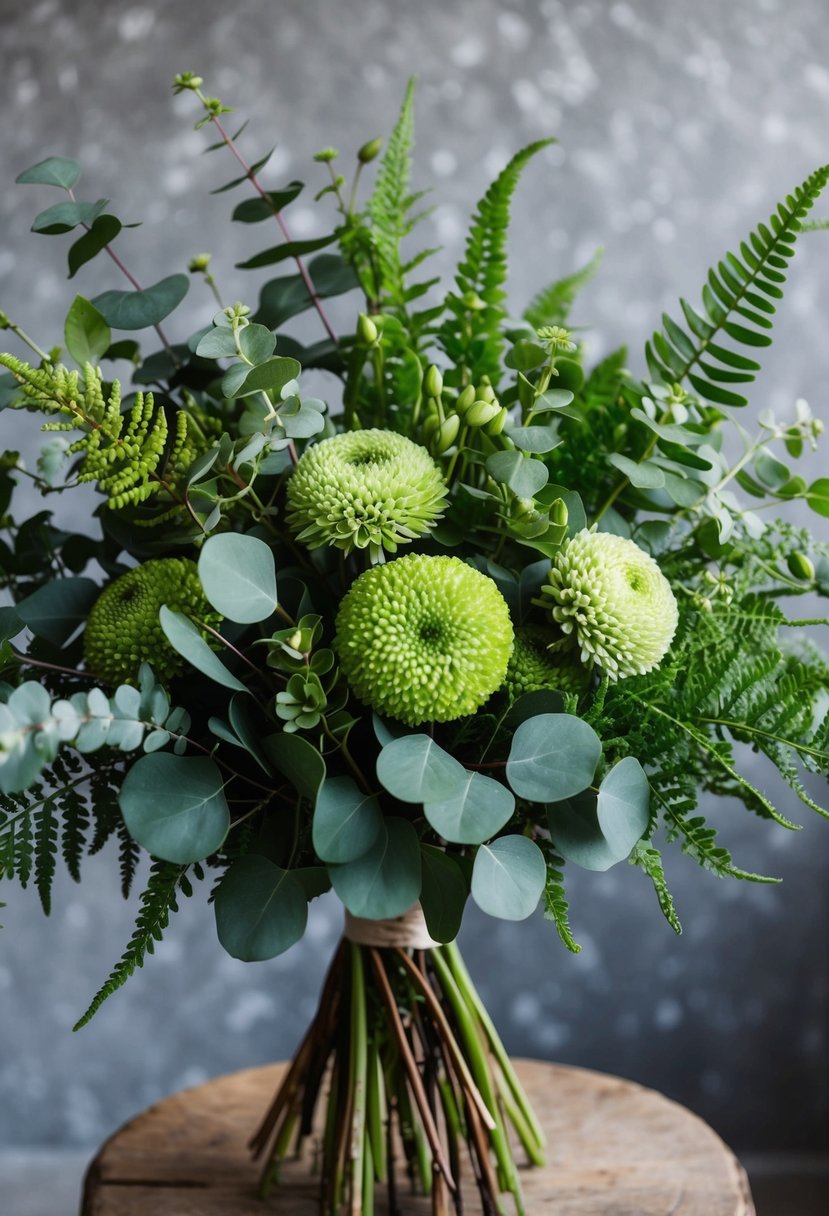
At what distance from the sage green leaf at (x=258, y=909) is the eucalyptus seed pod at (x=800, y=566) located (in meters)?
0.38

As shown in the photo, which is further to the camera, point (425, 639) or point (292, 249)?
point (292, 249)

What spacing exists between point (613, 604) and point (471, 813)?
0.44ft

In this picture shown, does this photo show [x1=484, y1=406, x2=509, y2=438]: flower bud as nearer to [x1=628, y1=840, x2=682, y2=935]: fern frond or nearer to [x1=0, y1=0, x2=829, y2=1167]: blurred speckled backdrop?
[x1=628, y1=840, x2=682, y2=935]: fern frond

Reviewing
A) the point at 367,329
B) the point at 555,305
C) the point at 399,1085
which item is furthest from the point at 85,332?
the point at 399,1085

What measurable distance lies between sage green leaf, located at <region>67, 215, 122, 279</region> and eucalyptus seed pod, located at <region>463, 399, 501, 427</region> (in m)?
0.24

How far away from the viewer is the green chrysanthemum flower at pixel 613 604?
0.58 metres

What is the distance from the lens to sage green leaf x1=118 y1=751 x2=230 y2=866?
0.55 metres

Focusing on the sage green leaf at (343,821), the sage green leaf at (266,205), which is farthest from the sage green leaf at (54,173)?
the sage green leaf at (343,821)

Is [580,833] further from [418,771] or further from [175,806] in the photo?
[175,806]

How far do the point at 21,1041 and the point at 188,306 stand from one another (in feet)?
3.60

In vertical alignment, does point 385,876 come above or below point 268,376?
below

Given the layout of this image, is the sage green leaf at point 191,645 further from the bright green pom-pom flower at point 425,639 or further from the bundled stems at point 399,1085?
the bundled stems at point 399,1085

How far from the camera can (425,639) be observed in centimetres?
55

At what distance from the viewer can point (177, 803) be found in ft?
1.86
